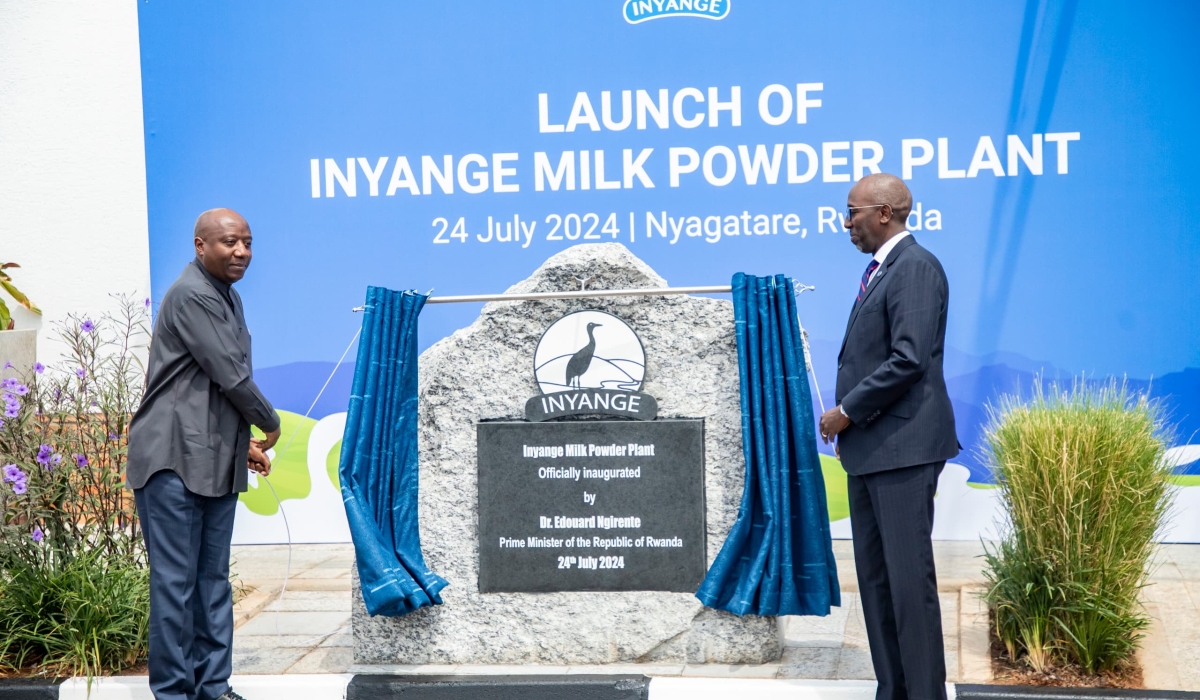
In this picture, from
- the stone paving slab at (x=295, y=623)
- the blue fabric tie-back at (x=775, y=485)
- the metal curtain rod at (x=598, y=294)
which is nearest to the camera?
the blue fabric tie-back at (x=775, y=485)

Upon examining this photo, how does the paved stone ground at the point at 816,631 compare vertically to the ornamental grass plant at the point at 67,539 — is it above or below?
below

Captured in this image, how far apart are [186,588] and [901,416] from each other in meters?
2.35

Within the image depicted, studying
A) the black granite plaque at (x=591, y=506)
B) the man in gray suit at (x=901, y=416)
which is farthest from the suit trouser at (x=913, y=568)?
the black granite plaque at (x=591, y=506)

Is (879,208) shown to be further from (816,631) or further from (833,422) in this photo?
(816,631)

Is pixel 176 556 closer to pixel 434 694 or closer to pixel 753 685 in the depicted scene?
pixel 434 694

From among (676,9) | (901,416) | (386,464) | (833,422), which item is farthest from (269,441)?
(676,9)

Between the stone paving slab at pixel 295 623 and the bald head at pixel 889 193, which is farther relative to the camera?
the stone paving slab at pixel 295 623

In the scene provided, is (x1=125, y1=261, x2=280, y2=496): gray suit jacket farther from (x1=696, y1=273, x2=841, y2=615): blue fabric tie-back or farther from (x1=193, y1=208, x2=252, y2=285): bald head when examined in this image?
(x1=696, y1=273, x2=841, y2=615): blue fabric tie-back

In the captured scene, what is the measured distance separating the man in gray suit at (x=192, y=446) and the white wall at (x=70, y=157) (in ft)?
11.5

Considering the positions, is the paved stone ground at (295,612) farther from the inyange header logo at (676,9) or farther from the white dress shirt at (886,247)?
the inyange header logo at (676,9)

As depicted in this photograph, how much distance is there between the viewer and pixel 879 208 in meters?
3.44

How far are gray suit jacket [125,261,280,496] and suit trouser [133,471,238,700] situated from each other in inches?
3.0

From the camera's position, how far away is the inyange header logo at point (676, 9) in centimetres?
617

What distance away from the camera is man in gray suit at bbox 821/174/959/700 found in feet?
10.8
